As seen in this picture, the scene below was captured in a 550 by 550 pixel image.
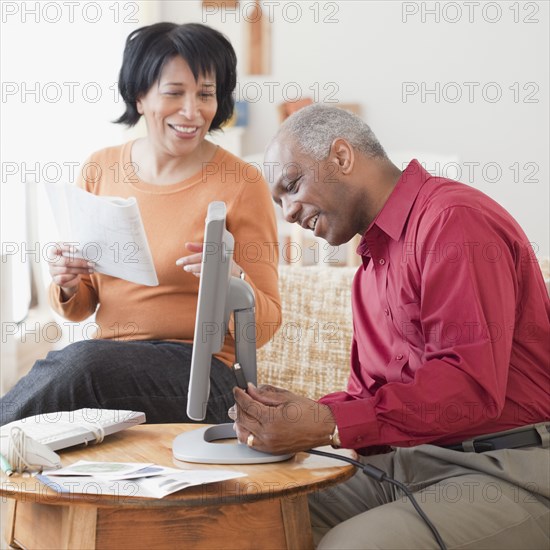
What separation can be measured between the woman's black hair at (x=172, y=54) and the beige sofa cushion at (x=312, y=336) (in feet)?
1.65

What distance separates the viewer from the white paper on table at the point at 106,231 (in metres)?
1.74

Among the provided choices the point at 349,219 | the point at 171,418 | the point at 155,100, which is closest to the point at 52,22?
the point at 155,100

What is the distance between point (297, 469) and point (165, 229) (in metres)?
0.82

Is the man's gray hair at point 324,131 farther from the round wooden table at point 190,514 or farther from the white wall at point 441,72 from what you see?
the white wall at point 441,72

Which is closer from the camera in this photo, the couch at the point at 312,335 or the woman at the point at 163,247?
the woman at the point at 163,247

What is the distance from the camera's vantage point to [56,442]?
4.52 ft

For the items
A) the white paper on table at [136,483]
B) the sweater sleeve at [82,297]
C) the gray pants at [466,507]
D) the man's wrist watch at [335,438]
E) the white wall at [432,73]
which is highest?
the white wall at [432,73]

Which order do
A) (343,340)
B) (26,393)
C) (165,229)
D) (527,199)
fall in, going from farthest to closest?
(527,199), (343,340), (165,229), (26,393)

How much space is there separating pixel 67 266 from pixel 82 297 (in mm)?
145

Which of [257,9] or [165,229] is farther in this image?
[257,9]

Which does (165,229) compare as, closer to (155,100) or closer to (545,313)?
(155,100)

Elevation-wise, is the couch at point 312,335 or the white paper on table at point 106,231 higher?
the white paper on table at point 106,231

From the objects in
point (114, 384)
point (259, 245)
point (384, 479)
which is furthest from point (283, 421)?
point (259, 245)

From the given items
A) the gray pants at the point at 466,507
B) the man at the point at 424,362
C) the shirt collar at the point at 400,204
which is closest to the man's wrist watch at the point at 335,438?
the man at the point at 424,362
